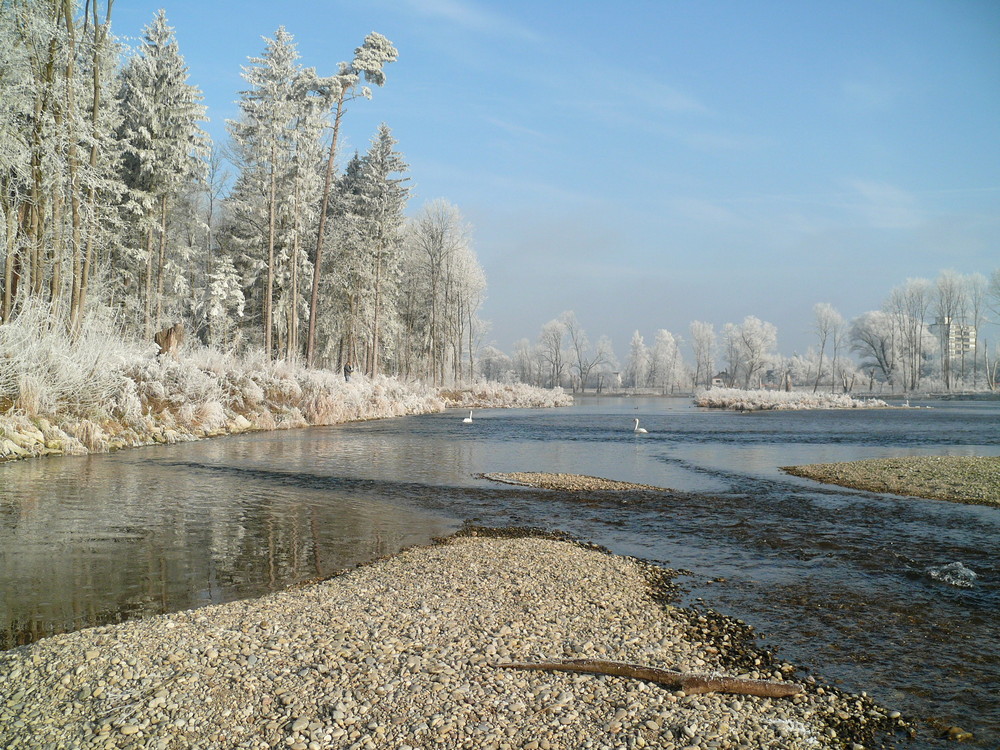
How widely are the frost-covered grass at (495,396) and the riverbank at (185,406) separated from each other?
13.5m

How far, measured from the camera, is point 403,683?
3732mm

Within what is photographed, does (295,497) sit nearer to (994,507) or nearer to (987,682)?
(987,682)

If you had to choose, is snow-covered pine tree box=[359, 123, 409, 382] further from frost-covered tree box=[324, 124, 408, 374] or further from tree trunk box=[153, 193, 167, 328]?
tree trunk box=[153, 193, 167, 328]

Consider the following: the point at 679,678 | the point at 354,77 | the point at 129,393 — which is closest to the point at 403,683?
the point at 679,678

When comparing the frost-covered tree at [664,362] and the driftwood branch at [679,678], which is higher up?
the frost-covered tree at [664,362]

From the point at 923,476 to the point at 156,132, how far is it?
32.1 m

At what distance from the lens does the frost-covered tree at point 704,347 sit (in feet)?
364

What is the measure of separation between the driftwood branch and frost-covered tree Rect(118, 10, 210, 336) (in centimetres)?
2952

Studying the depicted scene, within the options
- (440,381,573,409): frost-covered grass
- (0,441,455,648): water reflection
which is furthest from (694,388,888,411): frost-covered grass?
(0,441,455,648): water reflection

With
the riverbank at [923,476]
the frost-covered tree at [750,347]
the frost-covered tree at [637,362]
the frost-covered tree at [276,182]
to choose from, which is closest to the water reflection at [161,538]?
the riverbank at [923,476]

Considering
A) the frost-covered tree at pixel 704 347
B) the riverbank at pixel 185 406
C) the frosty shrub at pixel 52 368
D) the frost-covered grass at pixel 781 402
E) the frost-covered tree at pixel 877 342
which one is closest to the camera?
the frosty shrub at pixel 52 368

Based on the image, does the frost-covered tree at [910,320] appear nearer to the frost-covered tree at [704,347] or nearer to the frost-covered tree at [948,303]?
the frost-covered tree at [948,303]

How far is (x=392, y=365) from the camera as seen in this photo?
Answer: 5856 cm

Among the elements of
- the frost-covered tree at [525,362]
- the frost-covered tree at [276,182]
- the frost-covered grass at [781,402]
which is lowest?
the frost-covered grass at [781,402]
